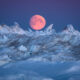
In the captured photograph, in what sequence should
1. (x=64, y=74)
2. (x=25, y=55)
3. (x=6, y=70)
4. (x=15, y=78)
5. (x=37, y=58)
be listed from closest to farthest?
1. (x=15, y=78)
2. (x=64, y=74)
3. (x=6, y=70)
4. (x=37, y=58)
5. (x=25, y=55)

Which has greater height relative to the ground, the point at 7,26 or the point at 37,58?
the point at 7,26

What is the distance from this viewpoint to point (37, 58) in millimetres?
7438

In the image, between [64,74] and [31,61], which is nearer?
[64,74]

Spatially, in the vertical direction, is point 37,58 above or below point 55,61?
above

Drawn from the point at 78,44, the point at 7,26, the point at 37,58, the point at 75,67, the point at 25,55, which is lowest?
the point at 75,67

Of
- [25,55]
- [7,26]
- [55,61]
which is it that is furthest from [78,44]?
[7,26]

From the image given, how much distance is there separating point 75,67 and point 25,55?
415 centimetres

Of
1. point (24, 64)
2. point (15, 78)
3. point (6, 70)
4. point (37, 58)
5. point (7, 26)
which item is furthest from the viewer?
point (7, 26)

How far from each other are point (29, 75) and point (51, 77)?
3.70 feet

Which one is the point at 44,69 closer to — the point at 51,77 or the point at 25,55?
the point at 51,77

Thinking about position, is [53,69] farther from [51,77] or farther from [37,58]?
[37,58]

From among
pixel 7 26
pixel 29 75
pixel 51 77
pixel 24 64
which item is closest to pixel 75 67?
pixel 51 77

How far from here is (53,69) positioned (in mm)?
5895

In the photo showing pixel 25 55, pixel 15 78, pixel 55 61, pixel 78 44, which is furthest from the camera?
pixel 78 44
